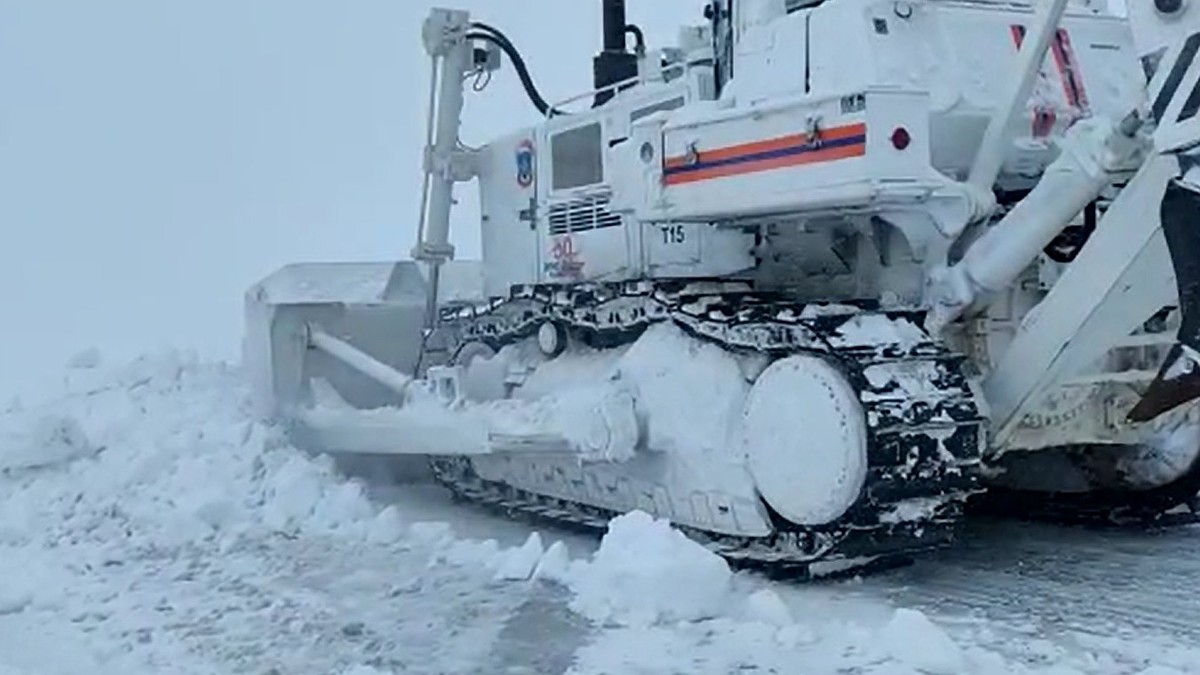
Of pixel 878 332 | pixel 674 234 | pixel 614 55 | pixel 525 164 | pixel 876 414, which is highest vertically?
pixel 614 55

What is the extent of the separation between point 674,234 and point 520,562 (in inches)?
77.2

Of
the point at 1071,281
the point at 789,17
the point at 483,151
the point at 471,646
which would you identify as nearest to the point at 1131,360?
the point at 1071,281

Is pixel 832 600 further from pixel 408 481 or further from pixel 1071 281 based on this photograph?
pixel 408 481

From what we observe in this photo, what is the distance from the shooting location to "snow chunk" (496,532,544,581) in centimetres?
670

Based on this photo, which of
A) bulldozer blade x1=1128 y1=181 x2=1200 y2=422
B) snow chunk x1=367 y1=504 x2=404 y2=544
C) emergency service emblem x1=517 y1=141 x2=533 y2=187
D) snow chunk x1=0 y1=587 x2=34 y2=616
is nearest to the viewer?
bulldozer blade x1=1128 y1=181 x2=1200 y2=422

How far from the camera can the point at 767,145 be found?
21.5 ft

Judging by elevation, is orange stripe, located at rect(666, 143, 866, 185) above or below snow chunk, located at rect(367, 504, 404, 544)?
above

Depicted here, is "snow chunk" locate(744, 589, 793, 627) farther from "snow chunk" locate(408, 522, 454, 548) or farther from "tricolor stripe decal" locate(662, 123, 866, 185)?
"snow chunk" locate(408, 522, 454, 548)

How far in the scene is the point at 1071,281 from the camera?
609 centimetres

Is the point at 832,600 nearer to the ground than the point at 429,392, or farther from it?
nearer to the ground

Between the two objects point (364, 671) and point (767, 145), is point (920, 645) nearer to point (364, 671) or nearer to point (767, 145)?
point (364, 671)

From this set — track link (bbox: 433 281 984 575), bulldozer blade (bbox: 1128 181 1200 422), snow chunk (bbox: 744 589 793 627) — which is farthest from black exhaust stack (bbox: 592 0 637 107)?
bulldozer blade (bbox: 1128 181 1200 422)

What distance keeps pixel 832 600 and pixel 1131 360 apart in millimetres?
1877

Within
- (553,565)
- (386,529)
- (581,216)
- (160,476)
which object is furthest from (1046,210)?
(160,476)
